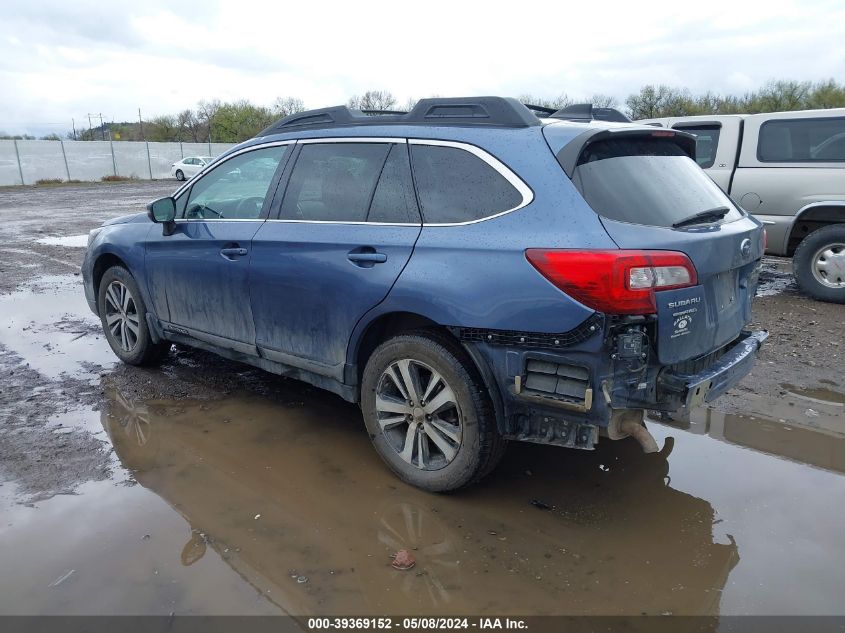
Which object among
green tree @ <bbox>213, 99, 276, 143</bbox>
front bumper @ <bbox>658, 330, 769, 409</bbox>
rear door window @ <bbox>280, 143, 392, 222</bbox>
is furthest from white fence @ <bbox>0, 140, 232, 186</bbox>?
front bumper @ <bbox>658, 330, 769, 409</bbox>

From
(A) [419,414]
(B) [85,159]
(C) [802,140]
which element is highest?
(B) [85,159]

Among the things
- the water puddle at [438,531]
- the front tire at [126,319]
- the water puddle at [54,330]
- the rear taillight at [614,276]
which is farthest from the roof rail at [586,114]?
the water puddle at [54,330]

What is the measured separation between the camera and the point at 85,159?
3703 centimetres

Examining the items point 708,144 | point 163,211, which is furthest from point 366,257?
point 708,144

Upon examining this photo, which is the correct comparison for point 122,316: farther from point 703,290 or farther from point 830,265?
point 830,265

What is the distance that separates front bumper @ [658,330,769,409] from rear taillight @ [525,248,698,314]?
1.29ft

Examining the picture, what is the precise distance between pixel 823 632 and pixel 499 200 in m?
2.14

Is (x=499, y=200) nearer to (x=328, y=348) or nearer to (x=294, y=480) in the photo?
(x=328, y=348)

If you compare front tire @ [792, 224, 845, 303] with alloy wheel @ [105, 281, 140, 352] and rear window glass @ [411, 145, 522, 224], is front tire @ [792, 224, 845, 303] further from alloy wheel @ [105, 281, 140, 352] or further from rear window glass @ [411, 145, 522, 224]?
alloy wheel @ [105, 281, 140, 352]

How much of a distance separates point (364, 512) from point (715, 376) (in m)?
1.81

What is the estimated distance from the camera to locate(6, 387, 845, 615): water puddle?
2639 mm

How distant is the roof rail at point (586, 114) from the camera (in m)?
3.62

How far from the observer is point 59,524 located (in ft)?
10.3

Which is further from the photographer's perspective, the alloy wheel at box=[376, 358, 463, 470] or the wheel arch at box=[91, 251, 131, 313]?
the wheel arch at box=[91, 251, 131, 313]
